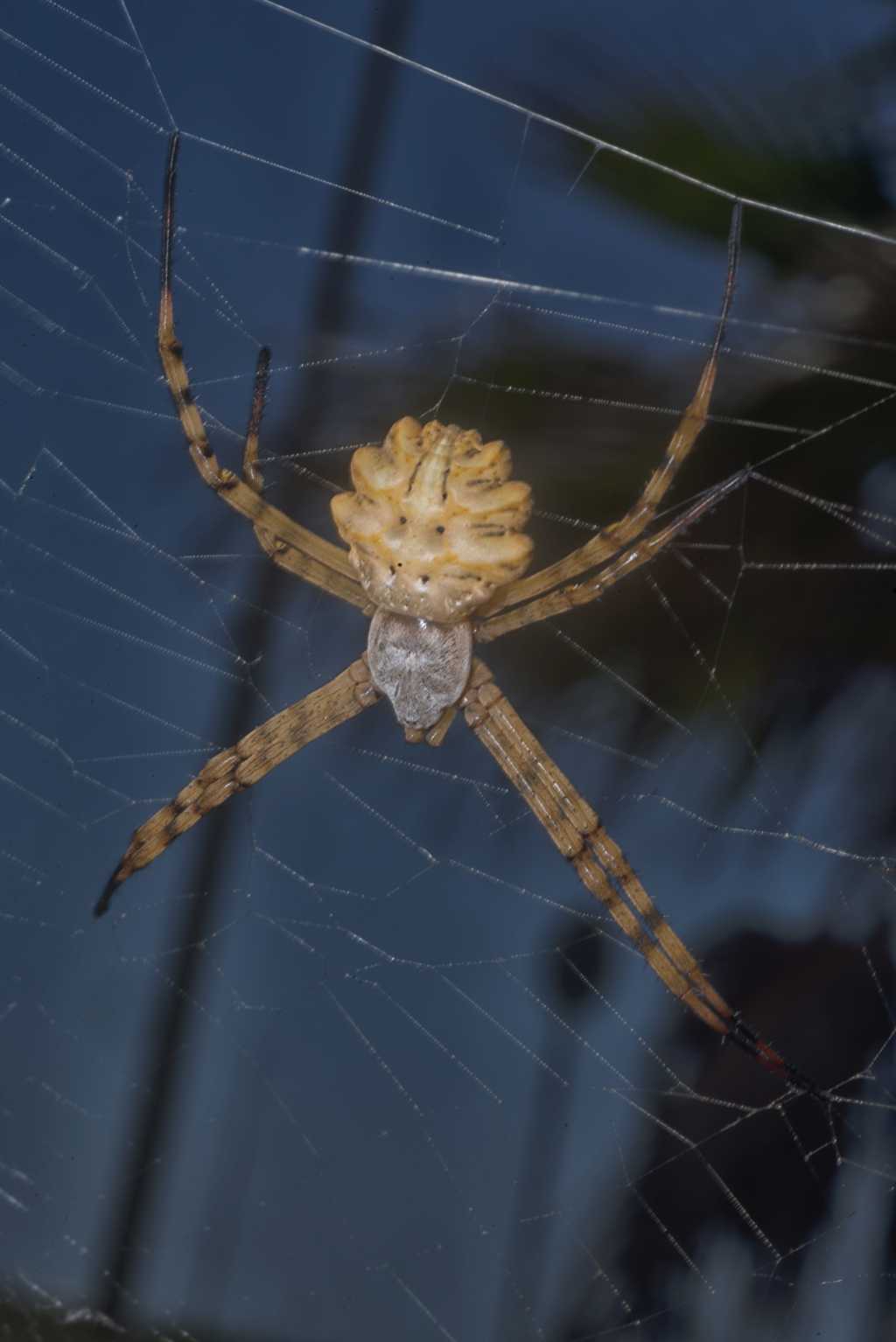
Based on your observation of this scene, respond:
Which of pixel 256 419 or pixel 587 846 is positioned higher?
pixel 256 419

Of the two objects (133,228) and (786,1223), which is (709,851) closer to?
(786,1223)

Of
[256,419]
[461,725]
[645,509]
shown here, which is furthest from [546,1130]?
[256,419]

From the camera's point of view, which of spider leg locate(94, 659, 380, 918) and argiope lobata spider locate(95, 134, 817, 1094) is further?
spider leg locate(94, 659, 380, 918)

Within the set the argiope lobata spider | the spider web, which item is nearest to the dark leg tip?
the argiope lobata spider

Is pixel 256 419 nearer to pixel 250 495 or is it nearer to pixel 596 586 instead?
pixel 250 495

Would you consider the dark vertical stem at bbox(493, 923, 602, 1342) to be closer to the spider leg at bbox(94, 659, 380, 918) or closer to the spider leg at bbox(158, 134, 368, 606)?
the spider leg at bbox(94, 659, 380, 918)

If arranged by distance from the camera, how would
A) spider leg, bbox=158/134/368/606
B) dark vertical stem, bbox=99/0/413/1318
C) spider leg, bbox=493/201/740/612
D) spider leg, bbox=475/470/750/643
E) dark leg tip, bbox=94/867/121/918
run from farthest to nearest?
dark vertical stem, bbox=99/0/413/1318
dark leg tip, bbox=94/867/121/918
spider leg, bbox=158/134/368/606
spider leg, bbox=475/470/750/643
spider leg, bbox=493/201/740/612

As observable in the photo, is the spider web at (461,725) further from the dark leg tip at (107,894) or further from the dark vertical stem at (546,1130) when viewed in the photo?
the dark leg tip at (107,894)
